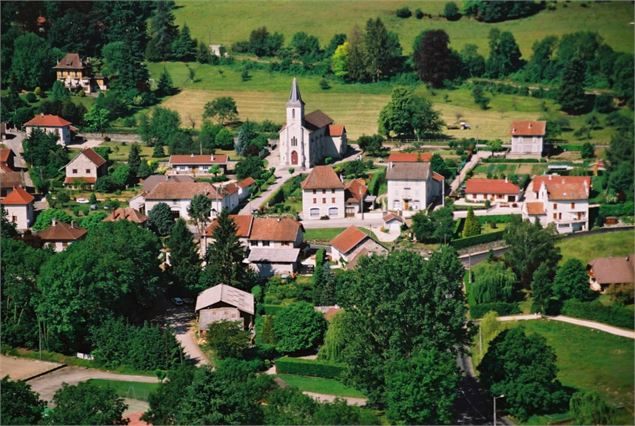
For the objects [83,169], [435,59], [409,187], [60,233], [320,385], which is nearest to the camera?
[320,385]

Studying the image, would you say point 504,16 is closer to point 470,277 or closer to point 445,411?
point 470,277

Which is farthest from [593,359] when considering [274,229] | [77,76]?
[77,76]

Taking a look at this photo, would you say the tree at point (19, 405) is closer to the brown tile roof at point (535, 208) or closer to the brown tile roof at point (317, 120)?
the brown tile roof at point (535, 208)

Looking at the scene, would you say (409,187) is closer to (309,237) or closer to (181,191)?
(309,237)

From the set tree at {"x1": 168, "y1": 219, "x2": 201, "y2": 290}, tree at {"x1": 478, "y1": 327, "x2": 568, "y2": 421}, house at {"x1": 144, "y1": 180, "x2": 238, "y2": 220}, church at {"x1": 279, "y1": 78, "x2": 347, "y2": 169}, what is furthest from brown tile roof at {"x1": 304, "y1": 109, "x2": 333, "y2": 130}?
tree at {"x1": 478, "y1": 327, "x2": 568, "y2": 421}

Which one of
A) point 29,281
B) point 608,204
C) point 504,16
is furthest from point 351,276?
point 504,16

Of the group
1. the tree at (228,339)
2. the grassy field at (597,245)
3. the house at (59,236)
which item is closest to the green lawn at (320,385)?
the tree at (228,339)
